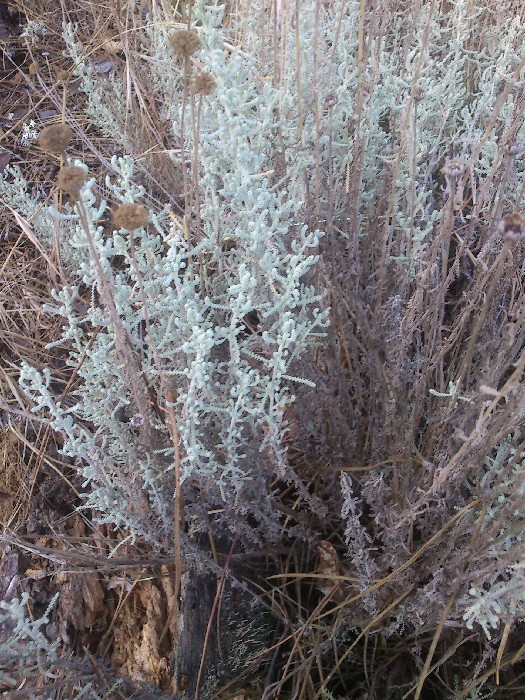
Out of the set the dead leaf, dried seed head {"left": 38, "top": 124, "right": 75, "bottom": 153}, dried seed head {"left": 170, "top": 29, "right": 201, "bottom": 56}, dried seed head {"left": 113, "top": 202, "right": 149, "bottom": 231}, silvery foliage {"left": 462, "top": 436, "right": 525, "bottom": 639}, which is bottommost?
silvery foliage {"left": 462, "top": 436, "right": 525, "bottom": 639}

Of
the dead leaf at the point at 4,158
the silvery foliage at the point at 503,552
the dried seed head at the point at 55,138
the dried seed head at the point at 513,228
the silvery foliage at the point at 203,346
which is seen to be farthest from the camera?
the dead leaf at the point at 4,158

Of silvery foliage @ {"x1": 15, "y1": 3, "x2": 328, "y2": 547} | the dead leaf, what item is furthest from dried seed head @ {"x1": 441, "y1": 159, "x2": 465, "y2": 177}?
the dead leaf

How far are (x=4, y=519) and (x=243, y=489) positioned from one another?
0.62m

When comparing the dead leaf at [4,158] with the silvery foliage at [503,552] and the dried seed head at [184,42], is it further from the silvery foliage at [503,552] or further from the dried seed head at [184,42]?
the silvery foliage at [503,552]

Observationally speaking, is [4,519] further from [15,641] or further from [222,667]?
[222,667]

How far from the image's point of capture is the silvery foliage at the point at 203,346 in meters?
1.00

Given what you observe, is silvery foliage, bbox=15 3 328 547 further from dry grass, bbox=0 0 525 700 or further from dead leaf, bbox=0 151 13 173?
dead leaf, bbox=0 151 13 173

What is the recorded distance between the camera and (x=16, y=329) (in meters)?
1.64

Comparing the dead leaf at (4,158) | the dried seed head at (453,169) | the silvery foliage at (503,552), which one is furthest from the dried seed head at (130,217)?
the dead leaf at (4,158)

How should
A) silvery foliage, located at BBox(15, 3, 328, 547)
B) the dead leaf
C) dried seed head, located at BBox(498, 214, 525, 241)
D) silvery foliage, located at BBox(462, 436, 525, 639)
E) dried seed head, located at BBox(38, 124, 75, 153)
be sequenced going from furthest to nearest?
the dead leaf
silvery foliage, located at BBox(15, 3, 328, 547)
silvery foliage, located at BBox(462, 436, 525, 639)
dried seed head, located at BBox(38, 124, 75, 153)
dried seed head, located at BBox(498, 214, 525, 241)

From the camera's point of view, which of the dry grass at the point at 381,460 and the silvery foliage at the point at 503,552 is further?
the dry grass at the point at 381,460

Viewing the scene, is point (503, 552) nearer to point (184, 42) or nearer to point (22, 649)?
point (22, 649)

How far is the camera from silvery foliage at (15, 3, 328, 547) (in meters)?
1.00

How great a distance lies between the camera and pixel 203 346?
3.11 ft
